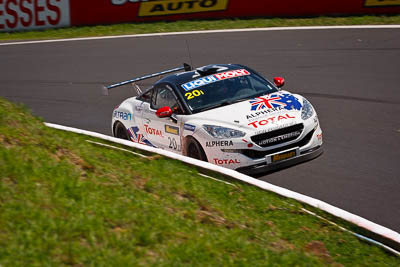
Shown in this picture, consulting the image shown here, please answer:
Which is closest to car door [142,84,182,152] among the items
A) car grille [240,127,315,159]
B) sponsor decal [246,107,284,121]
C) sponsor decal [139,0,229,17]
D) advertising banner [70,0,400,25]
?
sponsor decal [246,107,284,121]

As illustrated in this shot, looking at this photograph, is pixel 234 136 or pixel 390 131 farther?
pixel 390 131

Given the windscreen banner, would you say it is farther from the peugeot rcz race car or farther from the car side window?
the car side window

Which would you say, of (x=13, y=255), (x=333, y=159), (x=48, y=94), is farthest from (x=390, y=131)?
(x=48, y=94)

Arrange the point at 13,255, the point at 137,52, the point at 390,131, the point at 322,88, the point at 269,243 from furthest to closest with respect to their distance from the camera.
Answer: the point at 137,52, the point at 322,88, the point at 390,131, the point at 269,243, the point at 13,255

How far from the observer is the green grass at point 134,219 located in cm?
475

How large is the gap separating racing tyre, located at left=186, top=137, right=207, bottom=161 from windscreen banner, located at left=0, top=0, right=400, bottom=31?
1132 cm

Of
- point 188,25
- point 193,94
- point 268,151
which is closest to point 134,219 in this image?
point 268,151

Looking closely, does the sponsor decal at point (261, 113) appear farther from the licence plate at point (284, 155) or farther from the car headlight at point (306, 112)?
the licence plate at point (284, 155)

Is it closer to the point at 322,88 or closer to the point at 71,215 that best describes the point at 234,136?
the point at 71,215

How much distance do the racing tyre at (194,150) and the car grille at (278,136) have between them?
82 cm

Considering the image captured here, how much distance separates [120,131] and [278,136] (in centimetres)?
383

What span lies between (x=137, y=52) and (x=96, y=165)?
39.8ft

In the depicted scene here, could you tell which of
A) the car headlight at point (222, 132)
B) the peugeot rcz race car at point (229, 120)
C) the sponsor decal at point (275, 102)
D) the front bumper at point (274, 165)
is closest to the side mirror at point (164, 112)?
the peugeot rcz race car at point (229, 120)

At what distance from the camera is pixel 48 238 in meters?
4.70
